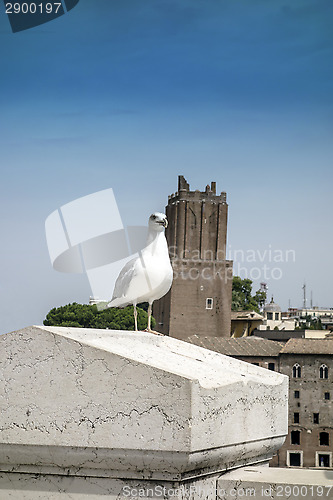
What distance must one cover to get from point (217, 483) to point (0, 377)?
1181mm

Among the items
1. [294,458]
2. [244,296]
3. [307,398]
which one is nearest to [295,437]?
[294,458]

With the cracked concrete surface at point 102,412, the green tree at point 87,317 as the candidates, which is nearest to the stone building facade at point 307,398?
the green tree at point 87,317

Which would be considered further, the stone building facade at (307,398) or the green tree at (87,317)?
the green tree at (87,317)

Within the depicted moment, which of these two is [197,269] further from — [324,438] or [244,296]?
[324,438]

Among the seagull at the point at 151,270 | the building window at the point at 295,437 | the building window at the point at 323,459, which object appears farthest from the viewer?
the building window at the point at 295,437

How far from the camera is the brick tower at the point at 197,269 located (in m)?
85.9

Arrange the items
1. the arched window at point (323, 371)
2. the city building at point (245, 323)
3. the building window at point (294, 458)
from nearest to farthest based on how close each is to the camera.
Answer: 1. the building window at point (294, 458)
2. the arched window at point (323, 371)
3. the city building at point (245, 323)

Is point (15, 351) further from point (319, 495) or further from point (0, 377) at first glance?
point (319, 495)

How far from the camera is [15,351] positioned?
3.58 metres

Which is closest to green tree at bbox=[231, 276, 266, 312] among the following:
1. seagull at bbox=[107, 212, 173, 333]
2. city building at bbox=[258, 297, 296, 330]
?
city building at bbox=[258, 297, 296, 330]

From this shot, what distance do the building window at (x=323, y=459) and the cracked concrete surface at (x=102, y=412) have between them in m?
56.9

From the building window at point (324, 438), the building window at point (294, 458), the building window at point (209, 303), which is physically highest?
the building window at point (209, 303)

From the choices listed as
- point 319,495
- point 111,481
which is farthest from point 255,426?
point 111,481

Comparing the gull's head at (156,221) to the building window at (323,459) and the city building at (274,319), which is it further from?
the city building at (274,319)
